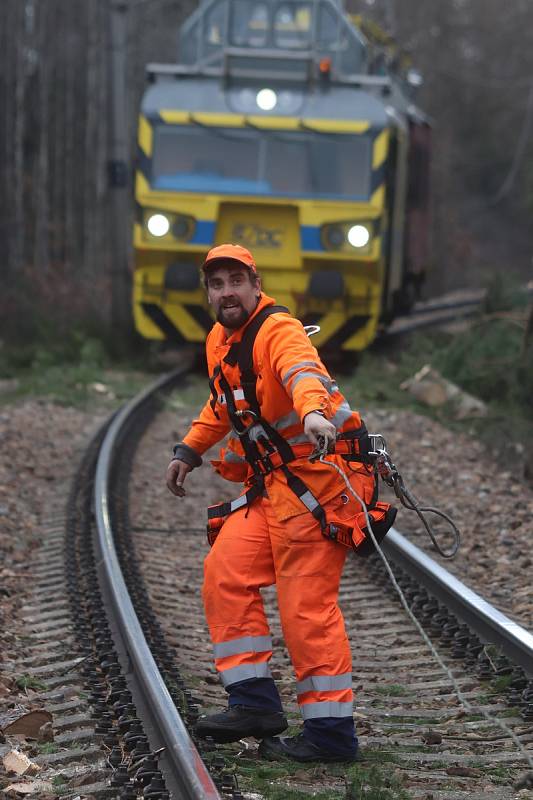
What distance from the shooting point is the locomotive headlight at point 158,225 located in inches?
584

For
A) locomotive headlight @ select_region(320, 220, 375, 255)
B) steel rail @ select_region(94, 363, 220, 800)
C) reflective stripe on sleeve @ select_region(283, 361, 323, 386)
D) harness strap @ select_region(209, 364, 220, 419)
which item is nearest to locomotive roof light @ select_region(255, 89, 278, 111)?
locomotive headlight @ select_region(320, 220, 375, 255)

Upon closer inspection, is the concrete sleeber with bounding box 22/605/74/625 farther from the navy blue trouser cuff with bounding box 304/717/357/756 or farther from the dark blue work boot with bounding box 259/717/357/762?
the navy blue trouser cuff with bounding box 304/717/357/756

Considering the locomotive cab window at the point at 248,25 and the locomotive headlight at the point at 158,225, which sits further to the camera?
the locomotive cab window at the point at 248,25

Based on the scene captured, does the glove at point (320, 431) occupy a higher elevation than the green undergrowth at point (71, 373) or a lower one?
higher

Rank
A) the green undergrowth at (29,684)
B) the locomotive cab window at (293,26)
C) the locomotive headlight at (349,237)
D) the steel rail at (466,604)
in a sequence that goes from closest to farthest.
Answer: the green undergrowth at (29,684), the steel rail at (466,604), the locomotive headlight at (349,237), the locomotive cab window at (293,26)

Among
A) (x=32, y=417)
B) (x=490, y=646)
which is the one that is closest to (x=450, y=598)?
(x=490, y=646)

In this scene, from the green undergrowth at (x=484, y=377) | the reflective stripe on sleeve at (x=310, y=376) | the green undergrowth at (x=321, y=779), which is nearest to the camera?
the green undergrowth at (x=321, y=779)

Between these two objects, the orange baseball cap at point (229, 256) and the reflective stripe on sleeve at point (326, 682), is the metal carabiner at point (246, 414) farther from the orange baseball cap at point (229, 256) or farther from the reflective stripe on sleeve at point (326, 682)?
the reflective stripe on sleeve at point (326, 682)

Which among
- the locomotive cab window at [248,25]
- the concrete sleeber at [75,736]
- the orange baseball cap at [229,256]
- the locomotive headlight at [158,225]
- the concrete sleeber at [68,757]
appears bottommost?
the locomotive headlight at [158,225]

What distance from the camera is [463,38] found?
58.0 metres

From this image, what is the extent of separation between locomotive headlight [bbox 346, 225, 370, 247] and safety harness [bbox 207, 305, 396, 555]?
32.6ft

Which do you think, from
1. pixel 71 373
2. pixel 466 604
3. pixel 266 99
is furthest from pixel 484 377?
pixel 466 604

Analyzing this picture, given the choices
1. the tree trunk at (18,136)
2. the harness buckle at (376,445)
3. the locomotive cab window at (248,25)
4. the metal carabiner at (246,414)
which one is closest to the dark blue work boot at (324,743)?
the harness buckle at (376,445)

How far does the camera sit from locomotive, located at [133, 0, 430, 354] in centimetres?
1477
